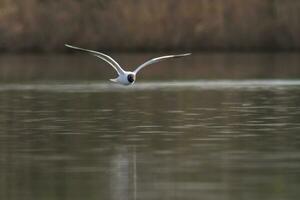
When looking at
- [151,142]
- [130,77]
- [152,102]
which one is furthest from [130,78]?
[152,102]

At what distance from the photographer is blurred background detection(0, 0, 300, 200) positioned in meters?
19.2

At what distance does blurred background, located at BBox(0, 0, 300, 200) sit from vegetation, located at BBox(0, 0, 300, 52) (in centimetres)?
8

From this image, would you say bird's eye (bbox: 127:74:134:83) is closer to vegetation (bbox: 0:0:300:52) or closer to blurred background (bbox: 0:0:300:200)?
blurred background (bbox: 0:0:300:200)

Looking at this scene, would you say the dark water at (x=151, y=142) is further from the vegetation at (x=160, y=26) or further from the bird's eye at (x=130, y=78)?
the vegetation at (x=160, y=26)

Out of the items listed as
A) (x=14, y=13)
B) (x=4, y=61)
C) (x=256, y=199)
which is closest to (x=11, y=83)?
(x=4, y=61)

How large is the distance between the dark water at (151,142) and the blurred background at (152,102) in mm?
30

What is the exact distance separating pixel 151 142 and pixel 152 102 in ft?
36.0

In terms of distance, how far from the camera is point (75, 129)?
26.9 metres

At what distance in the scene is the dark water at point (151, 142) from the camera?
60.7 feet

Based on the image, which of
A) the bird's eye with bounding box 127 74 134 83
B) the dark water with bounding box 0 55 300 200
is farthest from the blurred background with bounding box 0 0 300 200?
the bird's eye with bounding box 127 74 134 83

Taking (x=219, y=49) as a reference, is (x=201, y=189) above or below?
below

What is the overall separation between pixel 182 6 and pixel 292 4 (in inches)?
233

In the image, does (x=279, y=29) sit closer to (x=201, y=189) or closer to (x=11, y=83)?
(x=11, y=83)

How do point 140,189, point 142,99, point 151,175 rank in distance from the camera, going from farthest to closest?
point 142,99
point 151,175
point 140,189
